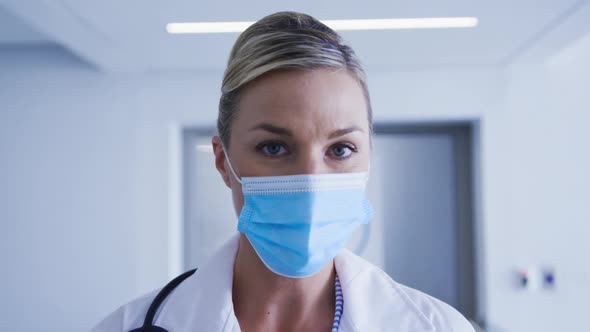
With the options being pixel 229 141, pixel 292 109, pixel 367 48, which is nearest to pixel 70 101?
pixel 367 48

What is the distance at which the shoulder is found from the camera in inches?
35.4

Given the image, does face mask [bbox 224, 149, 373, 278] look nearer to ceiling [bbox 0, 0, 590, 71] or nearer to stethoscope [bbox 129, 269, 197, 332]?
stethoscope [bbox 129, 269, 197, 332]

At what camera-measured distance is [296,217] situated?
33.0 inches

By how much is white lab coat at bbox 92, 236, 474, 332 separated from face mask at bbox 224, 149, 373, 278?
4.4 inches

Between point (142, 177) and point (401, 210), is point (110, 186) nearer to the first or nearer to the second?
point (142, 177)

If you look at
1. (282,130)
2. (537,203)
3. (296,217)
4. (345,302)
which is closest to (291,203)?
(296,217)

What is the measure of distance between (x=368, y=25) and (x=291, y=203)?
1255 millimetres

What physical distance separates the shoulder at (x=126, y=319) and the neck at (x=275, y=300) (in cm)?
20

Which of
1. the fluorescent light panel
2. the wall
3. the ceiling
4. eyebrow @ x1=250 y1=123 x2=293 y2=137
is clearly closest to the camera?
eyebrow @ x1=250 y1=123 x2=293 y2=137

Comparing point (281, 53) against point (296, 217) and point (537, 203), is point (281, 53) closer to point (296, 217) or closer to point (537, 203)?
point (296, 217)

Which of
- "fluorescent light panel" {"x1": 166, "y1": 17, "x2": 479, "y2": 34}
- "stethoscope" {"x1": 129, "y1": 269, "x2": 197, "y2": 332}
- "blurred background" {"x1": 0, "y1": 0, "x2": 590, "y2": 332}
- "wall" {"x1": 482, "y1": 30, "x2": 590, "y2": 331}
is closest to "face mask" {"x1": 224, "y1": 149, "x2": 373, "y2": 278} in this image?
"stethoscope" {"x1": 129, "y1": 269, "x2": 197, "y2": 332}

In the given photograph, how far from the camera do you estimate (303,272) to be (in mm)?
836

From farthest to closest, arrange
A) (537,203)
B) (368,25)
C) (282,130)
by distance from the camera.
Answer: (537,203) < (368,25) < (282,130)

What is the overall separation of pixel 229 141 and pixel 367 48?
1414mm
